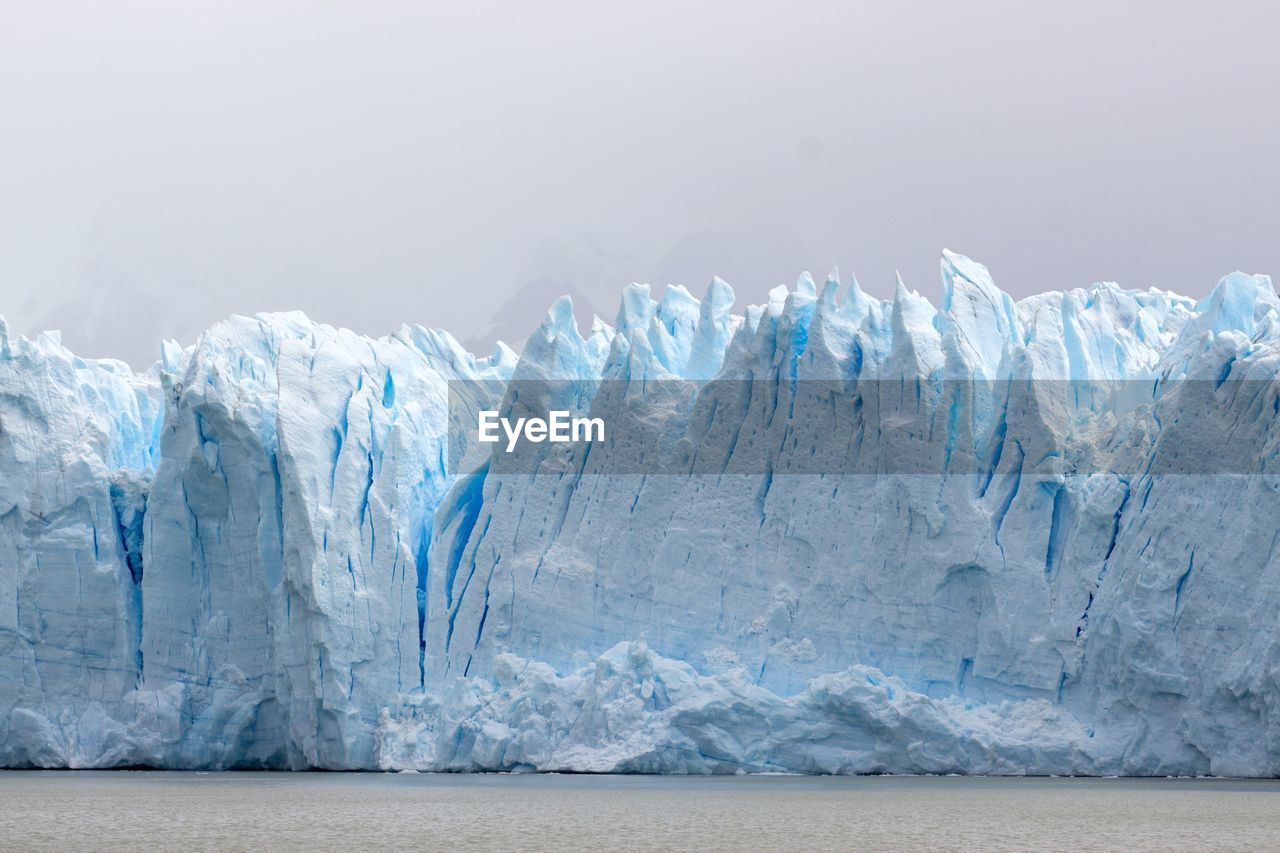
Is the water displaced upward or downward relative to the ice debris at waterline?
downward

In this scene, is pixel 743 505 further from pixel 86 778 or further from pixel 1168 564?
pixel 86 778

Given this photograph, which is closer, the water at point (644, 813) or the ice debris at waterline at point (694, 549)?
the water at point (644, 813)

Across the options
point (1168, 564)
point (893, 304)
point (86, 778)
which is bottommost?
point (86, 778)

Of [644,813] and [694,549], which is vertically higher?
[694,549]

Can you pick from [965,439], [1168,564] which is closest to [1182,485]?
[1168,564]

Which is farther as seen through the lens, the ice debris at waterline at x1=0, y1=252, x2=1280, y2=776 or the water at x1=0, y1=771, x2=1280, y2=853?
the ice debris at waterline at x1=0, y1=252, x2=1280, y2=776
